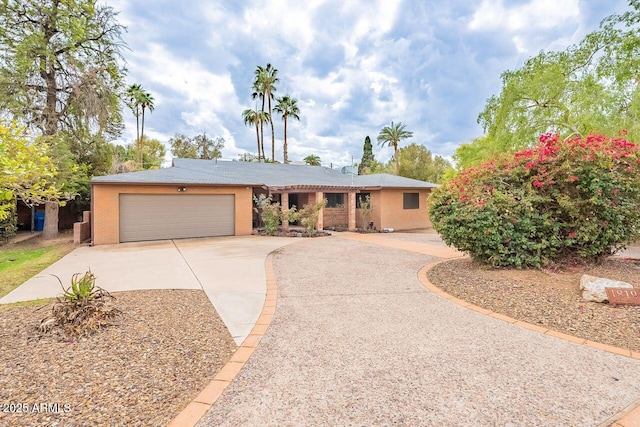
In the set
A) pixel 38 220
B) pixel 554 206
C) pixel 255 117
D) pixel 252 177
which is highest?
pixel 255 117

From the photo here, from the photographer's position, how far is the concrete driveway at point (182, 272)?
4.97 metres

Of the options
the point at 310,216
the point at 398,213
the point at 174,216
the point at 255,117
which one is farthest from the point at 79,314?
the point at 255,117

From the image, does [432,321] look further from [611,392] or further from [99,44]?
[99,44]

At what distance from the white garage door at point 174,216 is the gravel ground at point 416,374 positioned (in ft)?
33.4

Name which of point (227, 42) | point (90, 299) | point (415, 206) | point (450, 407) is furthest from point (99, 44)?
point (450, 407)

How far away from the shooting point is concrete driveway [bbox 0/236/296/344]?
16.3 feet

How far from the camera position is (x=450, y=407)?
7.86 ft

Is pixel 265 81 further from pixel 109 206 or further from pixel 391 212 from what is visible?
pixel 109 206

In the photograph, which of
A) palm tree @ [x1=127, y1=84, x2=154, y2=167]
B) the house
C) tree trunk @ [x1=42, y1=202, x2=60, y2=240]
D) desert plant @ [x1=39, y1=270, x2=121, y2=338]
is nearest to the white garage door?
the house

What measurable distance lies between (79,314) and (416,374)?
3983 mm

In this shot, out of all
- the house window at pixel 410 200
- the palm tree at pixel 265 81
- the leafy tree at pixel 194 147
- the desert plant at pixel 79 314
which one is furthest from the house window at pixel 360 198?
the leafy tree at pixel 194 147

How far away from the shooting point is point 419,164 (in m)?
37.1

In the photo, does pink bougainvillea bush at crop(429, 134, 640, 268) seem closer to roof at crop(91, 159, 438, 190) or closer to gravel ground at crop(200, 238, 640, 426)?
gravel ground at crop(200, 238, 640, 426)

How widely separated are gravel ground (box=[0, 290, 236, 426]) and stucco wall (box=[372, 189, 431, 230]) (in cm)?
1416
